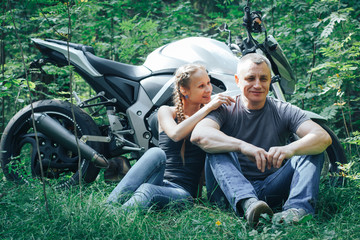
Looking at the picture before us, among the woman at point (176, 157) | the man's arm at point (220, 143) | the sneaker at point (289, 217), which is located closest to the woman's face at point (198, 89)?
the woman at point (176, 157)

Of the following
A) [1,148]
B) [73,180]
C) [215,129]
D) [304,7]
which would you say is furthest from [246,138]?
[304,7]

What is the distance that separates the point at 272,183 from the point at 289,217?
1.27ft

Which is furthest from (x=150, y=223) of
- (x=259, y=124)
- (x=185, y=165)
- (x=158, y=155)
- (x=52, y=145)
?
(x=52, y=145)

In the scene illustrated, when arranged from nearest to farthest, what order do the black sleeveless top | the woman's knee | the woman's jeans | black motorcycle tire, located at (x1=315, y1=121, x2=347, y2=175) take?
the woman's jeans
the woman's knee
the black sleeveless top
black motorcycle tire, located at (x1=315, y1=121, x2=347, y2=175)

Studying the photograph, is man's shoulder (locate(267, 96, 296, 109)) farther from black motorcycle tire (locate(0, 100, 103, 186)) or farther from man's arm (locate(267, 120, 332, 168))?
black motorcycle tire (locate(0, 100, 103, 186))

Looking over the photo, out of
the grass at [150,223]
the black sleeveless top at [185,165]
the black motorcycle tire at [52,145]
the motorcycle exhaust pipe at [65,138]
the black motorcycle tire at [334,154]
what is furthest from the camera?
the black motorcycle tire at [52,145]

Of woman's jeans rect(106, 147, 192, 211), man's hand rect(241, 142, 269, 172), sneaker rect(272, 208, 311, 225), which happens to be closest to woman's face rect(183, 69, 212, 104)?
woman's jeans rect(106, 147, 192, 211)

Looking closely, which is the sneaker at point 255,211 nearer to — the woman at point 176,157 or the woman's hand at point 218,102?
the woman at point 176,157

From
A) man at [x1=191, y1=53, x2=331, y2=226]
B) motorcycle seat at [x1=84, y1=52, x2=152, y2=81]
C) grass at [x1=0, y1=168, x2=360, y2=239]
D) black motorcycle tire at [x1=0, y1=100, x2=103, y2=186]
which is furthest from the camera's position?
motorcycle seat at [x1=84, y1=52, x2=152, y2=81]

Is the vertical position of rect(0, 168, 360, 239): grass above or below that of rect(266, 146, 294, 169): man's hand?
below

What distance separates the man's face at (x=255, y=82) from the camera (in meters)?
2.27

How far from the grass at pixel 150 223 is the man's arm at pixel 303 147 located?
1.10 ft

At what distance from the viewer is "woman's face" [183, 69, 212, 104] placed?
248 cm

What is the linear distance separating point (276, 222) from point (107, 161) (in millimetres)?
1464
